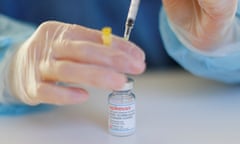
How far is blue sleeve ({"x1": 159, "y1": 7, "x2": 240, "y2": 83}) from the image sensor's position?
2.63ft

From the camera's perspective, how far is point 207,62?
0.82 meters

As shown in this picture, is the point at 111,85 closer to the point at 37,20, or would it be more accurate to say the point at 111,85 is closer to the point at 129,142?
the point at 129,142

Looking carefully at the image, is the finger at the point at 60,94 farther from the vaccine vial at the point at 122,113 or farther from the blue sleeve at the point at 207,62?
the blue sleeve at the point at 207,62

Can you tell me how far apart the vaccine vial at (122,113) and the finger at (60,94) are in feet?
0.18

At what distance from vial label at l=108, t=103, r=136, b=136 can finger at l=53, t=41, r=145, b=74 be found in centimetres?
7

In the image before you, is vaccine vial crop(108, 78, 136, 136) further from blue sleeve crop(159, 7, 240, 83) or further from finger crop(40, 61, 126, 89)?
blue sleeve crop(159, 7, 240, 83)

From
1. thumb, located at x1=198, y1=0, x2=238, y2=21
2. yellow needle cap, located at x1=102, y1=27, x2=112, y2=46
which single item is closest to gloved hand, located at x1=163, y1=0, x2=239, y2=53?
thumb, located at x1=198, y1=0, x2=238, y2=21

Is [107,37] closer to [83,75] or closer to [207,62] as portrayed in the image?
[83,75]

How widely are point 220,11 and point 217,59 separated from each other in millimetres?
139

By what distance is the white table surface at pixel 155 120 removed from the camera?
64 centimetres

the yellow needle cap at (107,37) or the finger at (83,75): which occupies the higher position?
the yellow needle cap at (107,37)

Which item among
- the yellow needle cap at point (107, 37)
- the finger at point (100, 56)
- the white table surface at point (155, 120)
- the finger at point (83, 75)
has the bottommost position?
the white table surface at point (155, 120)

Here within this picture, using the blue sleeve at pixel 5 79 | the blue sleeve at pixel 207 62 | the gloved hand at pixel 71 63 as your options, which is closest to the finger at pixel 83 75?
the gloved hand at pixel 71 63

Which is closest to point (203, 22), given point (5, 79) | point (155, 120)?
point (155, 120)
